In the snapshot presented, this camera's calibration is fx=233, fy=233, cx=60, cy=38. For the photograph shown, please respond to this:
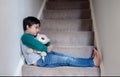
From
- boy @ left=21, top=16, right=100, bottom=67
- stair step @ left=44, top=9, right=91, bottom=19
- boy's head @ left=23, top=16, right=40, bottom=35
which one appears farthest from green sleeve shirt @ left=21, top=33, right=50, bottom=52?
stair step @ left=44, top=9, right=91, bottom=19

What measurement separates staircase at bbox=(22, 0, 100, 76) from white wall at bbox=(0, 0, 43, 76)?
0.24 metres

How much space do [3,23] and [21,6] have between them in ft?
1.92

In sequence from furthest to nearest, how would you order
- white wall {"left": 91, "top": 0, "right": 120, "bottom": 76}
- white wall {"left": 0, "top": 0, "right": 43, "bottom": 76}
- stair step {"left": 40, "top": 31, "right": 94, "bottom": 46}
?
stair step {"left": 40, "top": 31, "right": 94, "bottom": 46} < white wall {"left": 0, "top": 0, "right": 43, "bottom": 76} < white wall {"left": 91, "top": 0, "right": 120, "bottom": 76}

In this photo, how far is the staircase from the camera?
2.15m

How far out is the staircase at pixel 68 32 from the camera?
2148mm

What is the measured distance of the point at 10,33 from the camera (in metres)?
1.95

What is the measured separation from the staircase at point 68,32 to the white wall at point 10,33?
0.24 meters

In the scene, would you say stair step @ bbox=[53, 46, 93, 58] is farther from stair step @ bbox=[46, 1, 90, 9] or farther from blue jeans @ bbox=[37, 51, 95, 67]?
stair step @ bbox=[46, 1, 90, 9]

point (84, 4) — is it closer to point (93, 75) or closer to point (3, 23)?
point (93, 75)

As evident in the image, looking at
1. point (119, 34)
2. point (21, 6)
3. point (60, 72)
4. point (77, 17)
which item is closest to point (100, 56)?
point (60, 72)

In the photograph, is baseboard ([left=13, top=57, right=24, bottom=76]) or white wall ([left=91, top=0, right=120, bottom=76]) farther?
baseboard ([left=13, top=57, right=24, bottom=76])

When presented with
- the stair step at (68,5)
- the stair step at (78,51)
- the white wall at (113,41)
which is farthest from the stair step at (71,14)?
the white wall at (113,41)

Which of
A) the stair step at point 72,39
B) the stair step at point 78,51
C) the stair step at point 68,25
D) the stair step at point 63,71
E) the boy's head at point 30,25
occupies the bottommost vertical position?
the stair step at point 63,71

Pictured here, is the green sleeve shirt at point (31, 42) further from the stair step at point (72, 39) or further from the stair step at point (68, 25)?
the stair step at point (68, 25)
